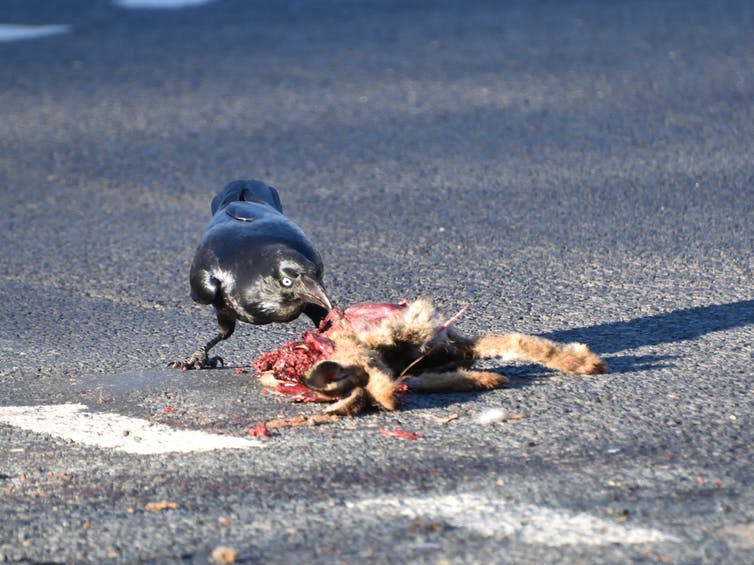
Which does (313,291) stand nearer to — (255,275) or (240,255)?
(255,275)

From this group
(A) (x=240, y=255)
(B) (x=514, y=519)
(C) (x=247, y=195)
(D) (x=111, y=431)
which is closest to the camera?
(B) (x=514, y=519)

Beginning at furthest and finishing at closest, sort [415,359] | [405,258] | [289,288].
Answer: [405,258] → [289,288] → [415,359]

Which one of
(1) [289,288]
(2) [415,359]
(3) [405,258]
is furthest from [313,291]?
(3) [405,258]

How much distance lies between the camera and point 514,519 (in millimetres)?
3477

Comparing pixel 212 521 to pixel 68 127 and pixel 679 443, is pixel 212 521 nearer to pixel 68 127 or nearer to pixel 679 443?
pixel 679 443

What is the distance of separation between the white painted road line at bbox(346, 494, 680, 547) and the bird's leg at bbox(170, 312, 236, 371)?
184 centimetres

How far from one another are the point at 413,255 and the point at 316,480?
11.4ft

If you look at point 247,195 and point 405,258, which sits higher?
point 247,195

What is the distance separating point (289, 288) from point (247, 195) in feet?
3.65

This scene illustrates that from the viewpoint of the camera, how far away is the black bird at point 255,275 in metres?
4.98

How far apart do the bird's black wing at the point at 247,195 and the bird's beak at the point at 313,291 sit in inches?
41.3

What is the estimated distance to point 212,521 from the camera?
3.57 m

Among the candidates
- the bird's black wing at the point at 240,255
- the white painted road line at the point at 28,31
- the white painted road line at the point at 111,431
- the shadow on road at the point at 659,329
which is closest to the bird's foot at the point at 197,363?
the bird's black wing at the point at 240,255

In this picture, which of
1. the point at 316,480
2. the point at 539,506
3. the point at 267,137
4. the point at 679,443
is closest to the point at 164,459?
the point at 316,480
